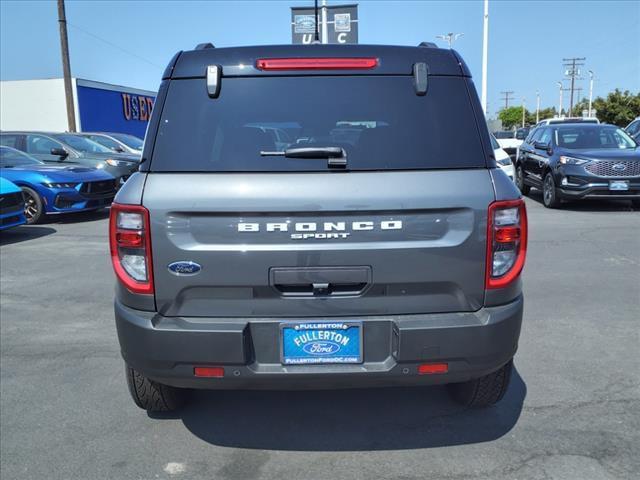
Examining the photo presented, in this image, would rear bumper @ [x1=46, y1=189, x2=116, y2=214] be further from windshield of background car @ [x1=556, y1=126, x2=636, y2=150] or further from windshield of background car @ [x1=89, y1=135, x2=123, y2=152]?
windshield of background car @ [x1=556, y1=126, x2=636, y2=150]

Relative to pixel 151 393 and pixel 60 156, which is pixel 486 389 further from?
pixel 60 156

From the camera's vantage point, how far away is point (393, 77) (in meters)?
2.75

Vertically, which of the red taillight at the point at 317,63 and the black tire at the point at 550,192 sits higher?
the red taillight at the point at 317,63

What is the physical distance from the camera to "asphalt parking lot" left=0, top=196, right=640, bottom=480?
9.38 feet

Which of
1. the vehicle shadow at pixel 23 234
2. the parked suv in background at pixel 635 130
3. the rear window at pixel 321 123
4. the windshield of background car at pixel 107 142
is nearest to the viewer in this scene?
the rear window at pixel 321 123

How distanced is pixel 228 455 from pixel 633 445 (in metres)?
2.13

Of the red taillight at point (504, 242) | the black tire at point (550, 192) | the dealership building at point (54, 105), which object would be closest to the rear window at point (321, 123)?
the red taillight at point (504, 242)

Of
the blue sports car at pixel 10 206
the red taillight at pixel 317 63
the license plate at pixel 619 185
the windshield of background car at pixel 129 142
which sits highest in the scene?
the red taillight at pixel 317 63

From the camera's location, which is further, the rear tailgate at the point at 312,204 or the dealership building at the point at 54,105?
the dealership building at the point at 54,105

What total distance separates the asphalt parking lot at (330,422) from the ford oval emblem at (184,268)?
105 cm

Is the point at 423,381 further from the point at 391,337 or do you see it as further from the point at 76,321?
the point at 76,321

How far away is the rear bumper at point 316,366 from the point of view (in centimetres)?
256

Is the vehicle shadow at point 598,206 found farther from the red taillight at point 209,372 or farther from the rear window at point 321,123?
the red taillight at point 209,372

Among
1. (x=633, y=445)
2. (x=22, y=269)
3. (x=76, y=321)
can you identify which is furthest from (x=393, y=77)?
(x=22, y=269)
